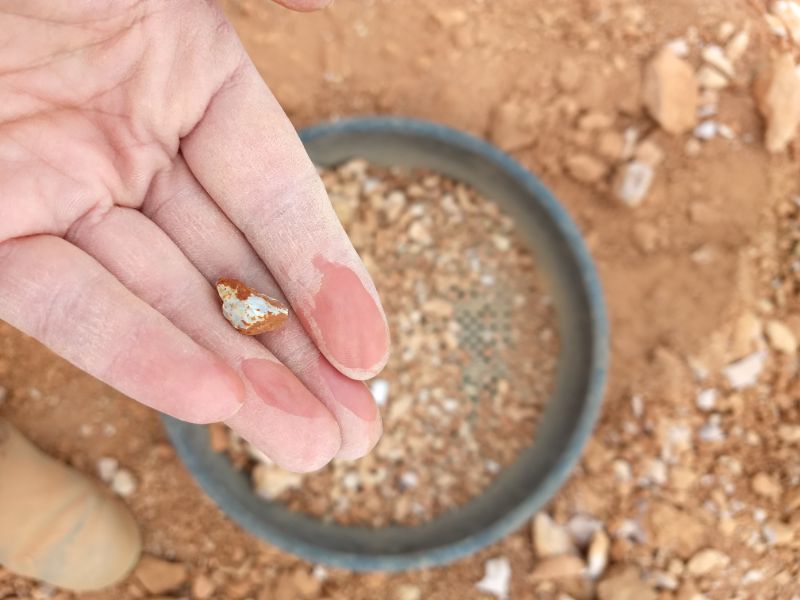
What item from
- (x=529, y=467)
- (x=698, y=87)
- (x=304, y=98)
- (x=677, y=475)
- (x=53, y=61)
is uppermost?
(x=53, y=61)

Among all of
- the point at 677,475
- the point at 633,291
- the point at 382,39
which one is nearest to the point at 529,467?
the point at 677,475

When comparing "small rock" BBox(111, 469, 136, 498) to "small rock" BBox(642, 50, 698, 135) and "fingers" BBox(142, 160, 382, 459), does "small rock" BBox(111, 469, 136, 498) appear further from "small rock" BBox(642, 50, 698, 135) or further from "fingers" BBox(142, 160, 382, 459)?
"small rock" BBox(642, 50, 698, 135)

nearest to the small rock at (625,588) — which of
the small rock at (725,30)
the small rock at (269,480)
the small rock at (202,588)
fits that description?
the small rock at (269,480)

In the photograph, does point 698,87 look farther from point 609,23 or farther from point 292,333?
point 292,333

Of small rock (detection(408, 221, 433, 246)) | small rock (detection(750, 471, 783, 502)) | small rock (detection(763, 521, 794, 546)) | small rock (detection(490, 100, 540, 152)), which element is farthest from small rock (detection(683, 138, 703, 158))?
small rock (detection(763, 521, 794, 546))

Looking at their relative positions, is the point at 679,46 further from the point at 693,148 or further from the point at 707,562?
the point at 707,562

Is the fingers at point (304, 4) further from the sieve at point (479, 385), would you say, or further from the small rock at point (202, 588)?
the small rock at point (202, 588)

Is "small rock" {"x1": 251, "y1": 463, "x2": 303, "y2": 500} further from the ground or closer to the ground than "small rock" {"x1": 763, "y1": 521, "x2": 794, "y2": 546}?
further from the ground
